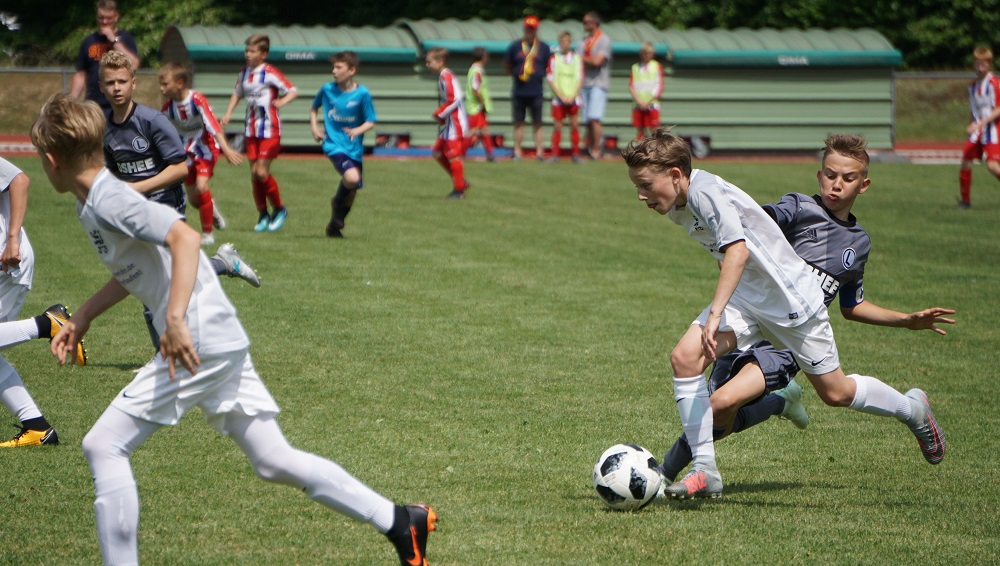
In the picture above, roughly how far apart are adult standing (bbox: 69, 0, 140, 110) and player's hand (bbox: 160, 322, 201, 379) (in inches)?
343

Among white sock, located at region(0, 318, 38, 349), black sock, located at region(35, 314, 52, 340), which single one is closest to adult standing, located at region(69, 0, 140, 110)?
black sock, located at region(35, 314, 52, 340)

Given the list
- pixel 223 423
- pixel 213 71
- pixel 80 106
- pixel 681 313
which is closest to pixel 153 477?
pixel 223 423

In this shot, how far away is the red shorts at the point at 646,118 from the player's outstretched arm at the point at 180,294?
61.3ft

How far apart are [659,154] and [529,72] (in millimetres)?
16132

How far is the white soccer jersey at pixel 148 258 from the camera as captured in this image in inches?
140

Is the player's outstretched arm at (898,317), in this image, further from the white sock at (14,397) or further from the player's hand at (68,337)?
the white sock at (14,397)

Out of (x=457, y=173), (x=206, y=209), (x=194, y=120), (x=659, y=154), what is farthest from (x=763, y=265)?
(x=457, y=173)

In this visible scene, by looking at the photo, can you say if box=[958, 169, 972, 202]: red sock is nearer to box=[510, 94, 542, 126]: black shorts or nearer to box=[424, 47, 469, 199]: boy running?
box=[424, 47, 469, 199]: boy running

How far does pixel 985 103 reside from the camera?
1608 cm

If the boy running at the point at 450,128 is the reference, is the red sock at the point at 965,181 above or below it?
below

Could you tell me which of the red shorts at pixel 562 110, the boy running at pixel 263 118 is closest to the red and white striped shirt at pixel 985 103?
the red shorts at pixel 562 110

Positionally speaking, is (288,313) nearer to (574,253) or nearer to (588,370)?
(588,370)

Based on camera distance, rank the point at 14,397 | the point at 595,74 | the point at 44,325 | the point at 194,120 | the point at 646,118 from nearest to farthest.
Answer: the point at 14,397, the point at 44,325, the point at 194,120, the point at 595,74, the point at 646,118

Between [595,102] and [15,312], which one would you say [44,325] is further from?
[595,102]
